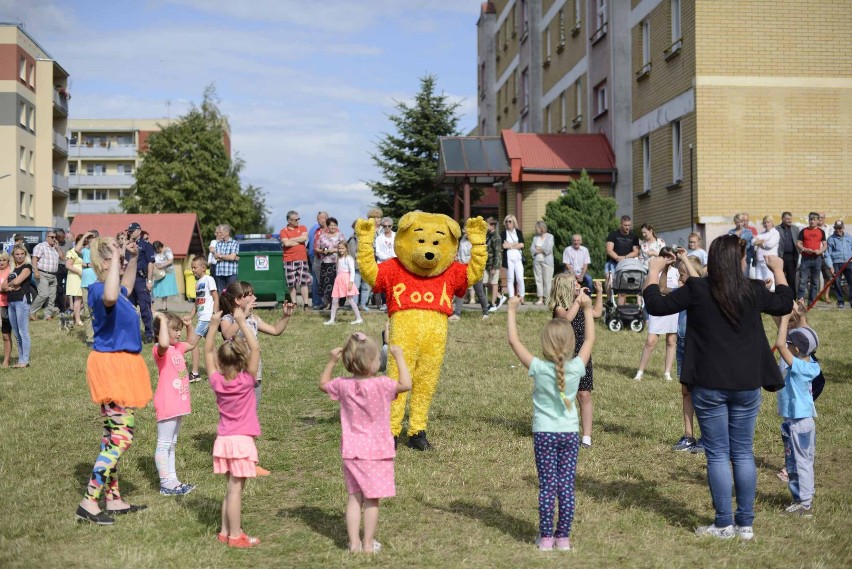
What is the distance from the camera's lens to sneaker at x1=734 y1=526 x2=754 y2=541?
6.41 meters

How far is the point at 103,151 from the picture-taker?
9519 centimetres

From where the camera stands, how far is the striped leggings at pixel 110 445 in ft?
22.7

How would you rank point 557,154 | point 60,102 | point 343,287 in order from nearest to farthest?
1. point 343,287
2. point 557,154
3. point 60,102

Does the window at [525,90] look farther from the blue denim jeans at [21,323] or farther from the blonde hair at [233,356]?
the blonde hair at [233,356]

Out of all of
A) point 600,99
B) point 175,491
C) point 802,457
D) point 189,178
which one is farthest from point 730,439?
point 189,178

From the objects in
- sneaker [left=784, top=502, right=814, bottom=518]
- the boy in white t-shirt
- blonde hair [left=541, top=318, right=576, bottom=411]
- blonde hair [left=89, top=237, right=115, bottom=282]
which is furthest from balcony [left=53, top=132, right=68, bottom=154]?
sneaker [left=784, top=502, right=814, bottom=518]

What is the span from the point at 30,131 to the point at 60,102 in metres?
4.63

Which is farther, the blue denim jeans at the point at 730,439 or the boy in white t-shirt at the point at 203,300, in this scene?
the boy in white t-shirt at the point at 203,300

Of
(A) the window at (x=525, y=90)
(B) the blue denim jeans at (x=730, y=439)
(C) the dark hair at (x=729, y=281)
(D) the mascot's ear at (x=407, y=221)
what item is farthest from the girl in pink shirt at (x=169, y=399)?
(A) the window at (x=525, y=90)

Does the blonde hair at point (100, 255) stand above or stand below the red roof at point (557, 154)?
below

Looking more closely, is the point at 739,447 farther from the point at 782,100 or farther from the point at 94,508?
the point at 782,100

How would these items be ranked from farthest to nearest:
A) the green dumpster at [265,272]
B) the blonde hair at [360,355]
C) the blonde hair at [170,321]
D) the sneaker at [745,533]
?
the green dumpster at [265,272]
the blonde hair at [170,321]
the sneaker at [745,533]
the blonde hair at [360,355]

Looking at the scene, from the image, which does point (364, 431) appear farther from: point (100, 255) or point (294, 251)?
point (294, 251)

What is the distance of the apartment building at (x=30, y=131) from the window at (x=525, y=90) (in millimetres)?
26453
